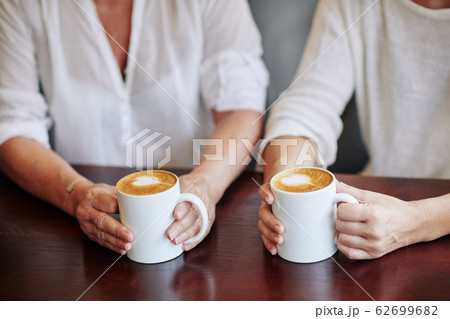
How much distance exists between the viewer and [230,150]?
2.56ft

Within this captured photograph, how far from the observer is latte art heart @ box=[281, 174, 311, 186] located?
50 cm

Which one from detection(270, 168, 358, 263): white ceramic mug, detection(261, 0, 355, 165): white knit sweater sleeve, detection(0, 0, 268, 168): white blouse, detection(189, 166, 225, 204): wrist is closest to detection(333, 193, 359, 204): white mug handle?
detection(270, 168, 358, 263): white ceramic mug

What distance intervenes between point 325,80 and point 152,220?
19.1 inches

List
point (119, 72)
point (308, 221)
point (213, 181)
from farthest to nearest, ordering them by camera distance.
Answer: point (119, 72) → point (213, 181) → point (308, 221)

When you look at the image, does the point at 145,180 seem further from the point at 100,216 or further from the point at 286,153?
the point at 286,153

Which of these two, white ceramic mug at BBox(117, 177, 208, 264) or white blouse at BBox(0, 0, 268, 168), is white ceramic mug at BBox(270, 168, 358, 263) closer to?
white ceramic mug at BBox(117, 177, 208, 264)

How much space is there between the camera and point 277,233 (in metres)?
0.50

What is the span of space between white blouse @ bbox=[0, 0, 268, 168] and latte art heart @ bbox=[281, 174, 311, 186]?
38 cm

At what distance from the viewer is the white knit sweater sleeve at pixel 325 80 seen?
0.81 metres

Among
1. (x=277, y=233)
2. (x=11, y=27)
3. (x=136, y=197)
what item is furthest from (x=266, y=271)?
(x=11, y=27)

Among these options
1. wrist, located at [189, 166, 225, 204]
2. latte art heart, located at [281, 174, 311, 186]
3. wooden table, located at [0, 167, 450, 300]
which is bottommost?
wooden table, located at [0, 167, 450, 300]

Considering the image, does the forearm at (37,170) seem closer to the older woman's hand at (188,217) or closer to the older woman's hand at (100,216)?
the older woman's hand at (100,216)

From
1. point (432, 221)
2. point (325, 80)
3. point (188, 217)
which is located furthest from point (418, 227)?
point (325, 80)
